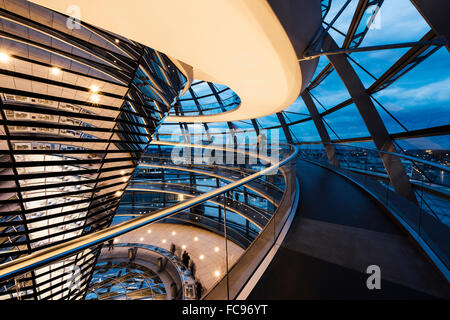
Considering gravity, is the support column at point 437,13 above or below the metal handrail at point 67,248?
above

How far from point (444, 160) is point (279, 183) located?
153 inches

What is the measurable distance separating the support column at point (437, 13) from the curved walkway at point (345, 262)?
3.65 m

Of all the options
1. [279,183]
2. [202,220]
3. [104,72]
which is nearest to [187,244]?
[202,220]

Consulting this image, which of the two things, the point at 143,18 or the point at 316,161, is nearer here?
the point at 143,18

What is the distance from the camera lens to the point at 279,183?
539cm

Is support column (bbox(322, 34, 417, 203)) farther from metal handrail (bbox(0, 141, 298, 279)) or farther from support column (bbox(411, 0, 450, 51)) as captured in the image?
metal handrail (bbox(0, 141, 298, 279))

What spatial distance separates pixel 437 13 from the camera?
3.76 m

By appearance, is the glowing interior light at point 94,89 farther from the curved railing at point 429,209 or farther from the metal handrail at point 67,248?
the curved railing at point 429,209

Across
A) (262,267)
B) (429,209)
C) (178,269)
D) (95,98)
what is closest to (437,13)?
(429,209)

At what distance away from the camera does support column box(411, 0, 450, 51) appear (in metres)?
3.70

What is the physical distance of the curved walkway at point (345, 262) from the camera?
1718mm

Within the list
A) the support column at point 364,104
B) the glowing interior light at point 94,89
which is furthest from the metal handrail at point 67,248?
the support column at point 364,104

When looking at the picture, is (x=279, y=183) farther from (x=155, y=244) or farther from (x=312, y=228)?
(x=155, y=244)

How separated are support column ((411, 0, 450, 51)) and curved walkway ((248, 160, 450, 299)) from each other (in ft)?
12.0
